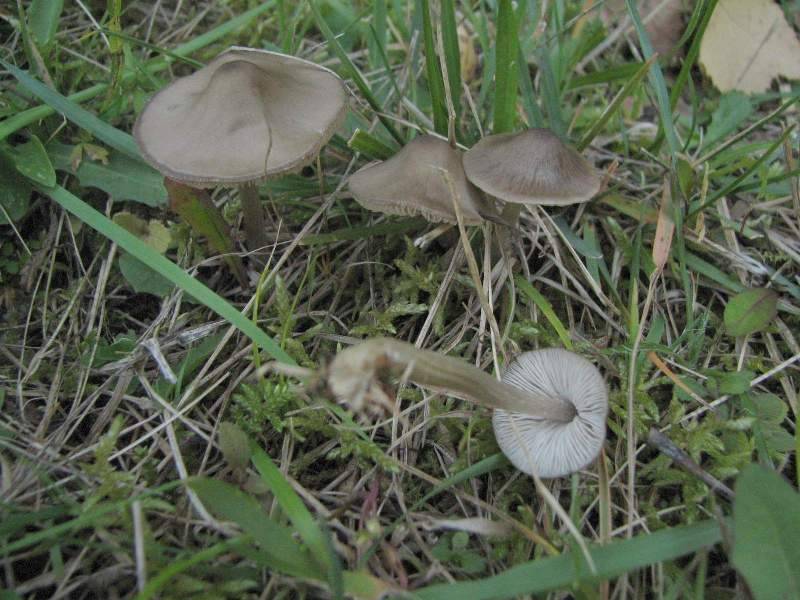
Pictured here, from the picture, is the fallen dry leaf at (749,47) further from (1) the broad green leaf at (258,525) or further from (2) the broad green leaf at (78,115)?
(1) the broad green leaf at (258,525)

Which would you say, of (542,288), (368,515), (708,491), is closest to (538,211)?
(542,288)

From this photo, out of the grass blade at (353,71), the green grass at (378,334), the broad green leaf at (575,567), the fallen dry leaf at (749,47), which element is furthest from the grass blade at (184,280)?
the fallen dry leaf at (749,47)

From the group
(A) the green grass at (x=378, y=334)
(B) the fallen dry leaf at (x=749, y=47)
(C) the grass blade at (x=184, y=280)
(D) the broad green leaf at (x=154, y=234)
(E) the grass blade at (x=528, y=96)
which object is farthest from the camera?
(B) the fallen dry leaf at (x=749, y=47)

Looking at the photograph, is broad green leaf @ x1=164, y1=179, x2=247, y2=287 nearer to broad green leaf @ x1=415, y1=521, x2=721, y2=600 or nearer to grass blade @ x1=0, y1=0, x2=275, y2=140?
grass blade @ x1=0, y1=0, x2=275, y2=140

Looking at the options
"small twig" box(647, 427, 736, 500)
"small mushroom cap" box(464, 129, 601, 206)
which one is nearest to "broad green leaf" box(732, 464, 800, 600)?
"small twig" box(647, 427, 736, 500)

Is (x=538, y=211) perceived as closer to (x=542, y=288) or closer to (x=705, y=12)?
(x=542, y=288)
